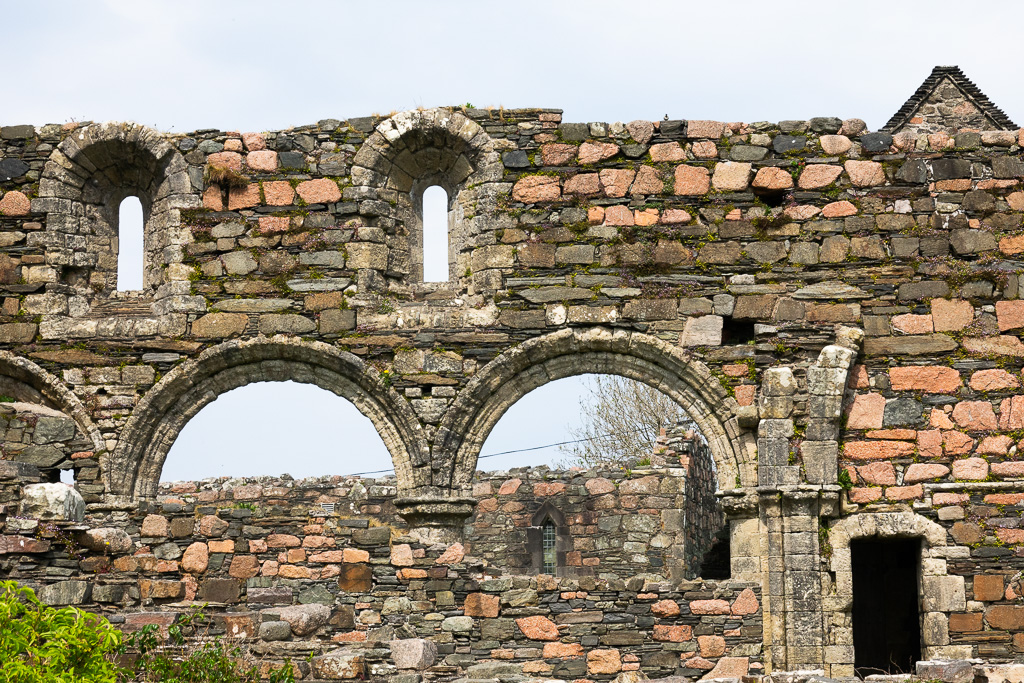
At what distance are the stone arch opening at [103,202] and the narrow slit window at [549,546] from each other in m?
6.35

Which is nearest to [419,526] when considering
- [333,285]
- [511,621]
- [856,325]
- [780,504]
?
[511,621]

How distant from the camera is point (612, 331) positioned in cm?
1405

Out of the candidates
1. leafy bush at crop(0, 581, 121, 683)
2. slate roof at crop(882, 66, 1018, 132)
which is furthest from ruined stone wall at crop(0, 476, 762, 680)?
slate roof at crop(882, 66, 1018, 132)

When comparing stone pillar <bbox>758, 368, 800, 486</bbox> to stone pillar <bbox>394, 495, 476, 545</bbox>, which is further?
stone pillar <bbox>394, 495, 476, 545</bbox>

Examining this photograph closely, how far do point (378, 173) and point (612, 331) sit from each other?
3138mm

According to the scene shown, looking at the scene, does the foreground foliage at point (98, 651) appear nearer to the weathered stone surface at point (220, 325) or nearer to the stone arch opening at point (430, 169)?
the weathered stone surface at point (220, 325)

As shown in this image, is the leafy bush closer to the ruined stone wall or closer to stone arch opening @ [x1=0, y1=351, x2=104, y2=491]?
the ruined stone wall

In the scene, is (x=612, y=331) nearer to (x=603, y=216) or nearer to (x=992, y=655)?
(x=603, y=216)

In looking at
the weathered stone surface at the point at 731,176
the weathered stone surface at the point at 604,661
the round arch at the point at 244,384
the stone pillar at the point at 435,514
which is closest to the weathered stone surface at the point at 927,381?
the weathered stone surface at the point at 731,176

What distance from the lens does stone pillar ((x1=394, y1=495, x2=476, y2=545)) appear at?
13875 mm

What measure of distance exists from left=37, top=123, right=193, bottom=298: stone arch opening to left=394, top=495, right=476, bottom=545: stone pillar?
11.7ft

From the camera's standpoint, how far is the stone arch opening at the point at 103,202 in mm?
14906

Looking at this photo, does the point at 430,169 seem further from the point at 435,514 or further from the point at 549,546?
the point at 549,546

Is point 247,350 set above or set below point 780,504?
above
